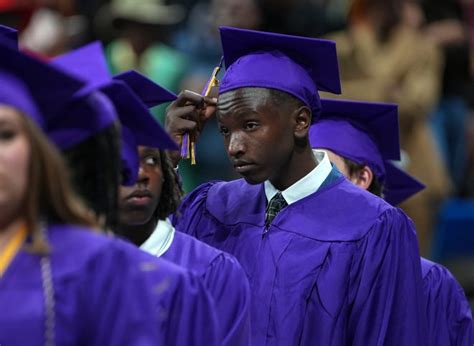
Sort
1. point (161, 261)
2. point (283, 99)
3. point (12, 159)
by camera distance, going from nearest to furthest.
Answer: point (12, 159), point (161, 261), point (283, 99)

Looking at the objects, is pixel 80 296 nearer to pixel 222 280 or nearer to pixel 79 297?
pixel 79 297

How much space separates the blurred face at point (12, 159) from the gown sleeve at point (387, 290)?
2.05 metres

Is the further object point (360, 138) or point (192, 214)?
point (360, 138)

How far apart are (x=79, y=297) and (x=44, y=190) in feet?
0.89

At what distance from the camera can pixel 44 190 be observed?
3.52 meters

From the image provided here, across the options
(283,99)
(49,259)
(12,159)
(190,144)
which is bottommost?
(190,144)

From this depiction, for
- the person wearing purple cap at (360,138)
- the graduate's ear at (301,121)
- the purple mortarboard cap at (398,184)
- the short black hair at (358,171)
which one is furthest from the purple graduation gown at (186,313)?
the purple mortarboard cap at (398,184)

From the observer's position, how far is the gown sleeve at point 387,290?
528 cm

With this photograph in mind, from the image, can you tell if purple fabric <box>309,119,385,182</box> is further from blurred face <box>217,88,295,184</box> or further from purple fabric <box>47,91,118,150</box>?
purple fabric <box>47,91,118,150</box>

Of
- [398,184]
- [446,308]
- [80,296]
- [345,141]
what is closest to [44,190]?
[80,296]

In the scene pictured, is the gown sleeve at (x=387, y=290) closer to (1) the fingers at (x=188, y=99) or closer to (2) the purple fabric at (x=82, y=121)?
(1) the fingers at (x=188, y=99)

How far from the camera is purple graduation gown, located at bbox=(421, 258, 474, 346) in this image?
235 inches

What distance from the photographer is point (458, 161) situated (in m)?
10.7

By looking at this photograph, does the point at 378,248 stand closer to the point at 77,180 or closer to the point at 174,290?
the point at 174,290
